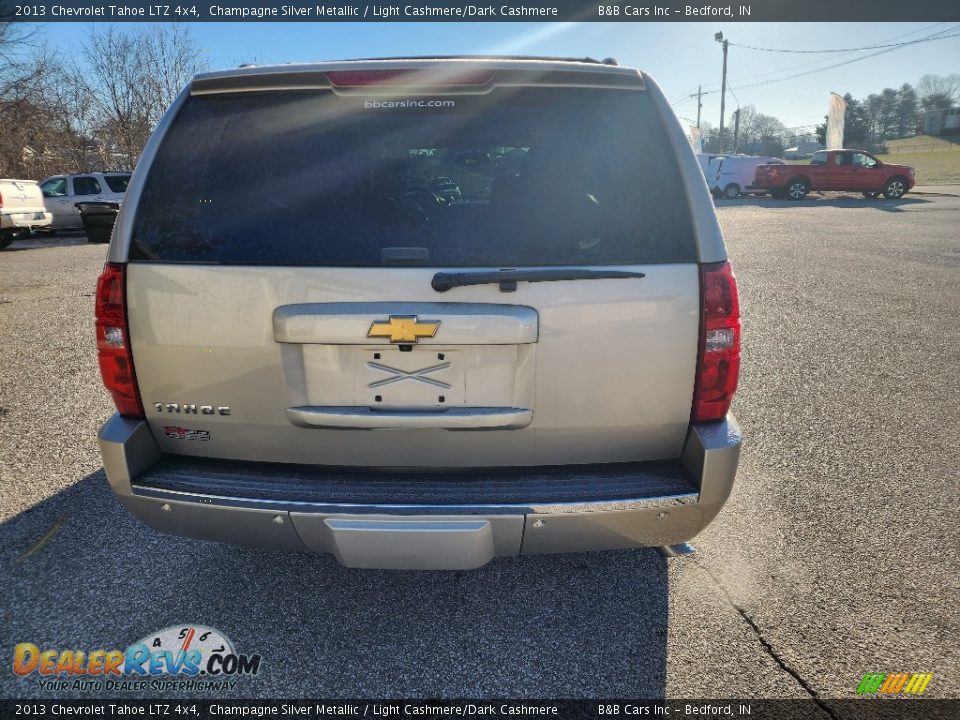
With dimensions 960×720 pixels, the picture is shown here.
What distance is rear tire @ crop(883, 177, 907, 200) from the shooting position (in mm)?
26278

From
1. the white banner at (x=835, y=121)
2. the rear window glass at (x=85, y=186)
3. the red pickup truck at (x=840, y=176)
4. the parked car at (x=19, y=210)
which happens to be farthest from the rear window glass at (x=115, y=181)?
the white banner at (x=835, y=121)

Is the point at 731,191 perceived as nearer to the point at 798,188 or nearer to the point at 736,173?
the point at 736,173

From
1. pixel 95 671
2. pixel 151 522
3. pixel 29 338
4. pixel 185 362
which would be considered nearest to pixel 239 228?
pixel 185 362

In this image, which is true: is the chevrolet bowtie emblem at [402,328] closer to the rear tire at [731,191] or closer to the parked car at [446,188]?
the parked car at [446,188]

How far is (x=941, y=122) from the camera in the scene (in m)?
97.3

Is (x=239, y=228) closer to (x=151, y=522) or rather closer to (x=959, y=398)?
(x=151, y=522)

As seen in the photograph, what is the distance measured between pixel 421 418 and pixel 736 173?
32350 millimetres

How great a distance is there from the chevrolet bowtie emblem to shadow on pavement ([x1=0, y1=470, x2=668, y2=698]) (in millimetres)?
1206

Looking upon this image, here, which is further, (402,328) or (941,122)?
(941,122)

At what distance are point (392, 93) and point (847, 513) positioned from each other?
9.88ft

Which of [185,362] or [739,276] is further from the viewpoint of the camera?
[739,276]

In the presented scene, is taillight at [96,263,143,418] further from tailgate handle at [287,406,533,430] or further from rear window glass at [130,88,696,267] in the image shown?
tailgate handle at [287,406,533,430]

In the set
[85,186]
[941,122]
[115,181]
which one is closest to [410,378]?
[115,181]

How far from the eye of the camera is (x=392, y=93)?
215cm
